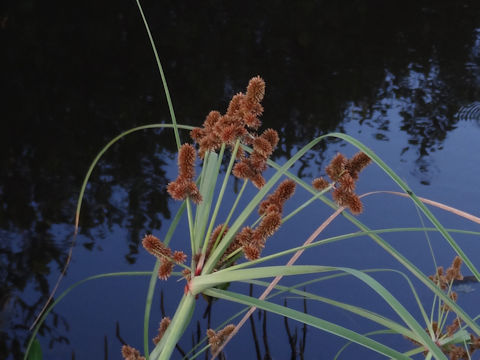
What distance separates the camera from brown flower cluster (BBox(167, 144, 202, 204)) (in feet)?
2.68

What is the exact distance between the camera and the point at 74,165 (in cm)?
196

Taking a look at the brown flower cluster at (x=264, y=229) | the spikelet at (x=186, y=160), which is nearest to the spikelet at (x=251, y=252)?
the brown flower cluster at (x=264, y=229)

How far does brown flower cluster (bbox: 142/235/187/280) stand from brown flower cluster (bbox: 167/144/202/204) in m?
0.06

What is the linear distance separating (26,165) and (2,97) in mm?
524

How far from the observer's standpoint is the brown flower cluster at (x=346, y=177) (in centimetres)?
82

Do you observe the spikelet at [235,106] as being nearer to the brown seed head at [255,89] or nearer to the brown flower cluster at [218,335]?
the brown seed head at [255,89]

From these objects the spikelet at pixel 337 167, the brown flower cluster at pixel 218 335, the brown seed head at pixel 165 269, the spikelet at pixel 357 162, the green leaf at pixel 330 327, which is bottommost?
the green leaf at pixel 330 327

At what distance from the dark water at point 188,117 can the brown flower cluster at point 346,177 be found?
0.56 meters

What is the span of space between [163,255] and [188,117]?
146cm

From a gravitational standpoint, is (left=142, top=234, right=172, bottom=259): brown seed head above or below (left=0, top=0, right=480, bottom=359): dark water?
below

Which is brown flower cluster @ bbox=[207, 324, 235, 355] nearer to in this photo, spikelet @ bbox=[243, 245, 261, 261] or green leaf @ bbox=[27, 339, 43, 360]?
spikelet @ bbox=[243, 245, 261, 261]

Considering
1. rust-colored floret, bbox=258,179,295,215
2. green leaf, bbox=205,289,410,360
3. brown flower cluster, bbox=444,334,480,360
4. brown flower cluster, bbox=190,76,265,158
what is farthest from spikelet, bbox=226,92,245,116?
brown flower cluster, bbox=444,334,480,360

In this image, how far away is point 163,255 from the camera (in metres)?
0.83

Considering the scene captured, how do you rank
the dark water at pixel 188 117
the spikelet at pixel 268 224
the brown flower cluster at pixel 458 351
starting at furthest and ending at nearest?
1. the dark water at pixel 188 117
2. the brown flower cluster at pixel 458 351
3. the spikelet at pixel 268 224
